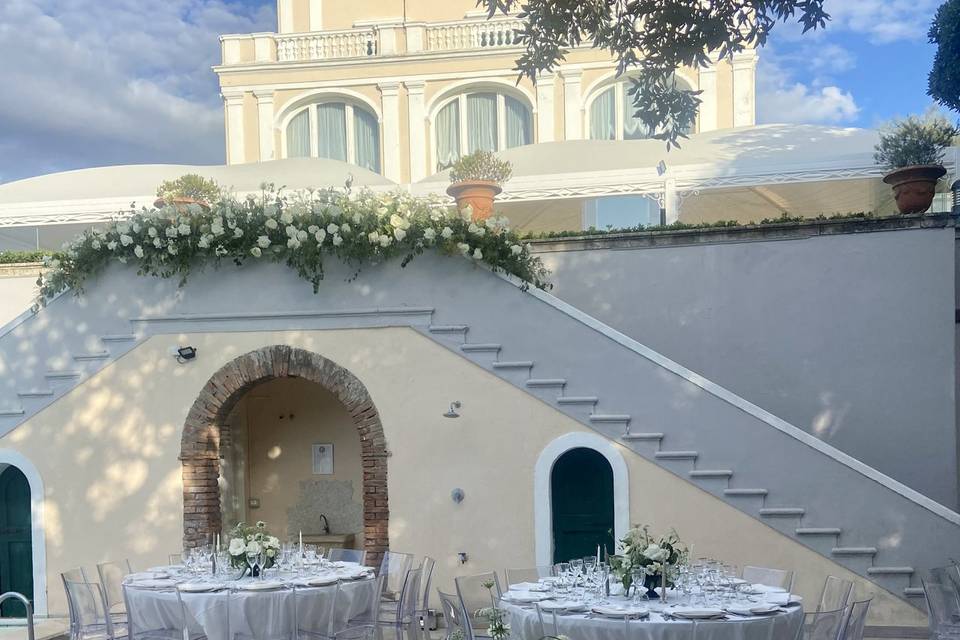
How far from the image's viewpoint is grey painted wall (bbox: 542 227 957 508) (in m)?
10.9

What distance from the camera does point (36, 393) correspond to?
35.2ft

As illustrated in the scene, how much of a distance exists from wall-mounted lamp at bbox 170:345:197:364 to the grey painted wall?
196 inches

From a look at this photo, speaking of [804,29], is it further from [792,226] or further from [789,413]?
[789,413]

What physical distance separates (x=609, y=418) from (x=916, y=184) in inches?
191

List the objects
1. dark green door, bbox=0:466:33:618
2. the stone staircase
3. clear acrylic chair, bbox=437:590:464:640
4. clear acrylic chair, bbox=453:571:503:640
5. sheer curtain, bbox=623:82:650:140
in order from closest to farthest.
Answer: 1. clear acrylic chair, bbox=437:590:464:640
2. clear acrylic chair, bbox=453:571:503:640
3. the stone staircase
4. dark green door, bbox=0:466:33:618
5. sheer curtain, bbox=623:82:650:140

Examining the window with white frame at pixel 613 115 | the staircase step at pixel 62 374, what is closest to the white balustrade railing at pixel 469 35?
the window with white frame at pixel 613 115

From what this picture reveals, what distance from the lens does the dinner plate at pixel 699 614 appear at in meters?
6.09

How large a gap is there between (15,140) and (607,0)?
62.3 feet

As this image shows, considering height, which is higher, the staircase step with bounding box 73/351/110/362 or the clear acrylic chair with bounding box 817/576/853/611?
the staircase step with bounding box 73/351/110/362

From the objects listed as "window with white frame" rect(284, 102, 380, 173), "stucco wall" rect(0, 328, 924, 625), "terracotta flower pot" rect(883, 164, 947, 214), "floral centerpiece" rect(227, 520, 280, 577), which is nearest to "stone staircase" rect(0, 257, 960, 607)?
"stucco wall" rect(0, 328, 924, 625)

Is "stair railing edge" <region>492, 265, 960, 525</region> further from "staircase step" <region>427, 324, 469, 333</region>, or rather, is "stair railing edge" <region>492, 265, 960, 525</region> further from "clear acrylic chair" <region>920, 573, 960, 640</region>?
"clear acrylic chair" <region>920, 573, 960, 640</region>

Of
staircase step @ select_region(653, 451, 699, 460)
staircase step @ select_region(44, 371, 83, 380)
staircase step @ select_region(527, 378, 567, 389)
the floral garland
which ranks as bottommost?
staircase step @ select_region(653, 451, 699, 460)

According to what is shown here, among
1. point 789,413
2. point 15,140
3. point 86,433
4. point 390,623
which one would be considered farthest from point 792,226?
point 15,140

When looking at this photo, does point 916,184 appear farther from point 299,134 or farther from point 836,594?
point 299,134
